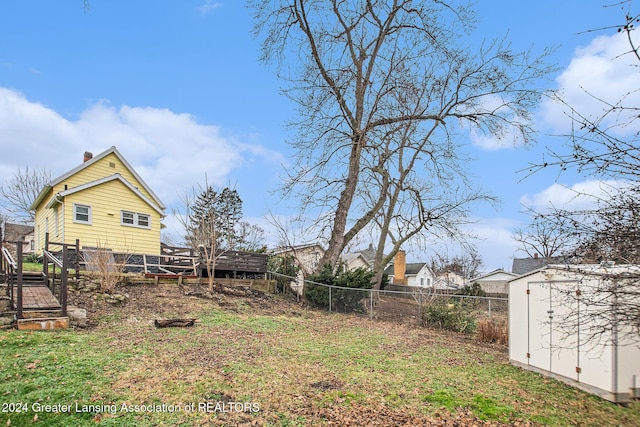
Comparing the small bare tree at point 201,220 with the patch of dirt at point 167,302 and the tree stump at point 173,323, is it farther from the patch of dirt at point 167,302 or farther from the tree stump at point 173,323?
the tree stump at point 173,323

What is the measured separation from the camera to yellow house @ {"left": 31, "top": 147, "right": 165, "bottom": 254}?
1683 centimetres

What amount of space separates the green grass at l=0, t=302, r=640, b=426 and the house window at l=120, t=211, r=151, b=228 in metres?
11.2

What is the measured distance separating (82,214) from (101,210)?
0.82 metres

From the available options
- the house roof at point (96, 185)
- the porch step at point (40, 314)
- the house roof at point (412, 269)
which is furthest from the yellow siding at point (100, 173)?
the house roof at point (412, 269)

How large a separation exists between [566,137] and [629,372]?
4688 millimetres

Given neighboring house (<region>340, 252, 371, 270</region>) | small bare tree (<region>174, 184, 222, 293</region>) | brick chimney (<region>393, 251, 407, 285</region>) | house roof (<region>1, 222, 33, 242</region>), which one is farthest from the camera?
brick chimney (<region>393, 251, 407, 285</region>)

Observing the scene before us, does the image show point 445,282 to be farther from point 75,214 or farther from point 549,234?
point 75,214

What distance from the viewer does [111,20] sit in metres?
7.85

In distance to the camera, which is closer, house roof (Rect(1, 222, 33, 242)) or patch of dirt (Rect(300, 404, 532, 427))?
patch of dirt (Rect(300, 404, 532, 427))

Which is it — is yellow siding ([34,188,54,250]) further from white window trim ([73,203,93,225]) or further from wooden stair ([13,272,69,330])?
wooden stair ([13,272,69,330])

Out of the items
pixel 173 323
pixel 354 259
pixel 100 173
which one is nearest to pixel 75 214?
pixel 100 173

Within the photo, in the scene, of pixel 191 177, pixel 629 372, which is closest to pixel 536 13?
pixel 629 372

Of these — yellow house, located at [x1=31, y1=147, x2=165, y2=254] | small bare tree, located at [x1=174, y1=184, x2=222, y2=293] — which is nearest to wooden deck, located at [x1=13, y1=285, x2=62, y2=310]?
small bare tree, located at [x1=174, y1=184, x2=222, y2=293]

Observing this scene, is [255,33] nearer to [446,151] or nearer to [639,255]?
[446,151]
